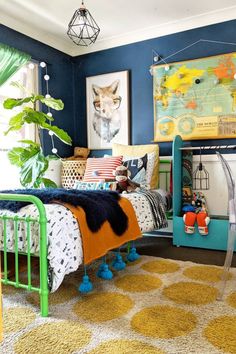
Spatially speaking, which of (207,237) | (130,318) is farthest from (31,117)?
(130,318)

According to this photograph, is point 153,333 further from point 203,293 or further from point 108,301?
point 203,293

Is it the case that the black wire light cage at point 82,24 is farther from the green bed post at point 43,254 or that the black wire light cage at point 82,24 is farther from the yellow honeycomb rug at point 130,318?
the yellow honeycomb rug at point 130,318

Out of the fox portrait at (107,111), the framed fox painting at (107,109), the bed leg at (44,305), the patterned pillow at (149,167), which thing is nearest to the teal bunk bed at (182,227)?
Result: the patterned pillow at (149,167)

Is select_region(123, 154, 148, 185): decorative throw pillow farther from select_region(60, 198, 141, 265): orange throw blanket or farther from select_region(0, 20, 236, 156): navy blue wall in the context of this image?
select_region(60, 198, 141, 265): orange throw blanket

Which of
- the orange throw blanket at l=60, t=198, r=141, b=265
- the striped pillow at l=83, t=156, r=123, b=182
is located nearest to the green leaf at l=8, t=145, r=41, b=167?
the striped pillow at l=83, t=156, r=123, b=182

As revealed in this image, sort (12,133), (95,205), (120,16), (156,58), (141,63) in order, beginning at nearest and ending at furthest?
(95,205) < (120,16) < (12,133) < (156,58) < (141,63)

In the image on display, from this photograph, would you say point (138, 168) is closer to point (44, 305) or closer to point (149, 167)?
point (149, 167)

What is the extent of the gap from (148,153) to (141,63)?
1.11m

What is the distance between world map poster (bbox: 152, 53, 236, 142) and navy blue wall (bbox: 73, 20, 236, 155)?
9 centimetres

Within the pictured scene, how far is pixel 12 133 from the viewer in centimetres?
321

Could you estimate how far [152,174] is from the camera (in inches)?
118

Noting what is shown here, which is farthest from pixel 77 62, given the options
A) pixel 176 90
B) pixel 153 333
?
pixel 153 333

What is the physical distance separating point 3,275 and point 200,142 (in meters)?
2.24

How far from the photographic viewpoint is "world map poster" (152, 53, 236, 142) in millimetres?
2975
